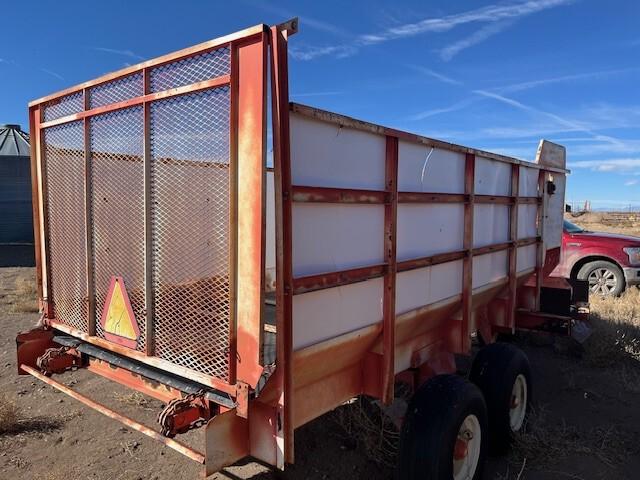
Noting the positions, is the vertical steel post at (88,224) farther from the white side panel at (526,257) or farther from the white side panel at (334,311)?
the white side panel at (526,257)

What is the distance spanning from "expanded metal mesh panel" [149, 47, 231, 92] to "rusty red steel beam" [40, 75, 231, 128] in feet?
0.10

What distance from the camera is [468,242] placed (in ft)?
12.6

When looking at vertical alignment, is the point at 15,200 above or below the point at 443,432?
above

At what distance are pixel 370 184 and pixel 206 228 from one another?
3.07 feet

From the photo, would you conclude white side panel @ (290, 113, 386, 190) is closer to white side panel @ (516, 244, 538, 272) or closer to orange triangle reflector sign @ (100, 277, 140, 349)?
orange triangle reflector sign @ (100, 277, 140, 349)

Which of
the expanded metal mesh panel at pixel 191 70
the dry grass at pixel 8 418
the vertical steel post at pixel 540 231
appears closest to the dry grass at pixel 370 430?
the vertical steel post at pixel 540 231

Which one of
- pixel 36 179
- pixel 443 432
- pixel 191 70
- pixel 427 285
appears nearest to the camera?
pixel 191 70

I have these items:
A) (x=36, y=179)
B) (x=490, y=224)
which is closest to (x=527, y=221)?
(x=490, y=224)

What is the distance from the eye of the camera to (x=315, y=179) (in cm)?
245

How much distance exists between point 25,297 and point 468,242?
377 inches

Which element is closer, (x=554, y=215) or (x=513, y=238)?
(x=513, y=238)

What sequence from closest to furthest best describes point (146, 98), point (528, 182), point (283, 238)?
point (283, 238)
point (146, 98)
point (528, 182)

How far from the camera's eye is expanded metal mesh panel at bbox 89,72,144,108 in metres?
2.82

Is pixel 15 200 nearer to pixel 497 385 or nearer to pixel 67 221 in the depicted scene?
pixel 67 221
